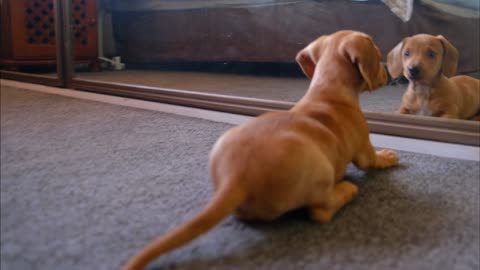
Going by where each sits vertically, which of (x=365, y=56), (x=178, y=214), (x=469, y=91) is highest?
(x=365, y=56)

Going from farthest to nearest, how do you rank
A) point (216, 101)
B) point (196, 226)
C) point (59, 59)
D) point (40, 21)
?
1. point (40, 21)
2. point (59, 59)
3. point (216, 101)
4. point (196, 226)

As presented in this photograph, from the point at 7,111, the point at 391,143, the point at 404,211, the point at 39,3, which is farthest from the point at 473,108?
the point at 39,3

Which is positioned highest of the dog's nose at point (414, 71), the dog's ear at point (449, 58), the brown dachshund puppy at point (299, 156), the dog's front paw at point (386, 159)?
the dog's ear at point (449, 58)

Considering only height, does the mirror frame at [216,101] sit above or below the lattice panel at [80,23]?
below

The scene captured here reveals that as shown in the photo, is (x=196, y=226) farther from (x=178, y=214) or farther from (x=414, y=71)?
(x=414, y=71)

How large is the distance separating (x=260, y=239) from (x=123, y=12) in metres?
2.47

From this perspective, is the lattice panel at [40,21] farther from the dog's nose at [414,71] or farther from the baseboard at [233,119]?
the dog's nose at [414,71]

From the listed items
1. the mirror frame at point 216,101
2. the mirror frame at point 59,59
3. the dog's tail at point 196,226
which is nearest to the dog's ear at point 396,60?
the mirror frame at point 216,101

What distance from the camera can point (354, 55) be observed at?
831 millimetres

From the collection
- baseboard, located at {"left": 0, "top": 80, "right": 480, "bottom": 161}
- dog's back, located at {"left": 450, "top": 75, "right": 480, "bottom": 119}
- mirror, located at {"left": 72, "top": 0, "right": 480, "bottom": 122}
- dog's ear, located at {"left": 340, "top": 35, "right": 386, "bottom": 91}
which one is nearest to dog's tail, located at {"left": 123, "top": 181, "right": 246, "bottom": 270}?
dog's ear, located at {"left": 340, "top": 35, "right": 386, "bottom": 91}

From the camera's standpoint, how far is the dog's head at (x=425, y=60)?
138cm

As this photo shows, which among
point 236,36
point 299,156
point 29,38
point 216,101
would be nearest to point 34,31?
point 29,38

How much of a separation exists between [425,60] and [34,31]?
172 cm

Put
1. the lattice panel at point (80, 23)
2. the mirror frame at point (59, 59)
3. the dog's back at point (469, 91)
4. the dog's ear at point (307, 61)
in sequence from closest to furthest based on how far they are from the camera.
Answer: the dog's ear at point (307, 61) → the dog's back at point (469, 91) → the mirror frame at point (59, 59) → the lattice panel at point (80, 23)
